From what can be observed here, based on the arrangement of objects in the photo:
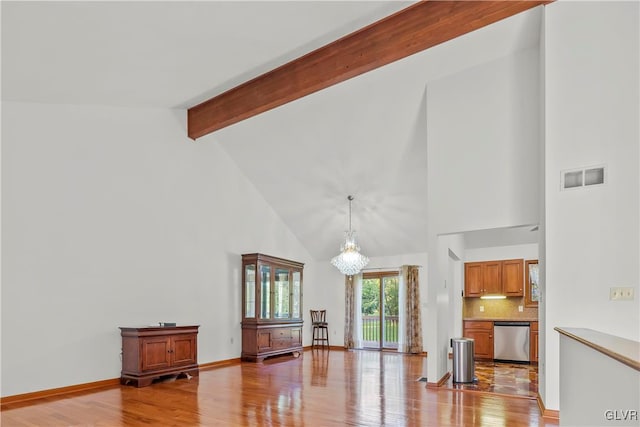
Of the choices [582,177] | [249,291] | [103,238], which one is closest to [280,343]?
[249,291]

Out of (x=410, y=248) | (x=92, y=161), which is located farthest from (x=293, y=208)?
(x=92, y=161)

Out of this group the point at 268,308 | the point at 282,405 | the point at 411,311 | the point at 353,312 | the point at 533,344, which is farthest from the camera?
the point at 353,312

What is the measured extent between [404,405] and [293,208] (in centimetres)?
552

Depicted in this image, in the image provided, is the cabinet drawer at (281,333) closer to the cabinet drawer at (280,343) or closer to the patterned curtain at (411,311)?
the cabinet drawer at (280,343)

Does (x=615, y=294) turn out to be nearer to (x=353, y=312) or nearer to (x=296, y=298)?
(x=296, y=298)

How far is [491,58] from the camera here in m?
6.05

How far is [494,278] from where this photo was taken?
31.0ft

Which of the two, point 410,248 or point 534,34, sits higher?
point 534,34

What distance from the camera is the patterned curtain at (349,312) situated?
1120 cm

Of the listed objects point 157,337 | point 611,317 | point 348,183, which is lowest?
point 157,337

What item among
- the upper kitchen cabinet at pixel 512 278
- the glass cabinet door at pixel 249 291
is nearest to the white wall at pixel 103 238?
the glass cabinet door at pixel 249 291

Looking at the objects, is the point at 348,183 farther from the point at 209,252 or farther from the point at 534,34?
the point at 534,34

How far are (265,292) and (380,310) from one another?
3.16 metres

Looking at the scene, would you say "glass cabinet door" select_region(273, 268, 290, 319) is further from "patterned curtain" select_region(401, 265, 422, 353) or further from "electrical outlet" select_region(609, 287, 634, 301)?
"electrical outlet" select_region(609, 287, 634, 301)
